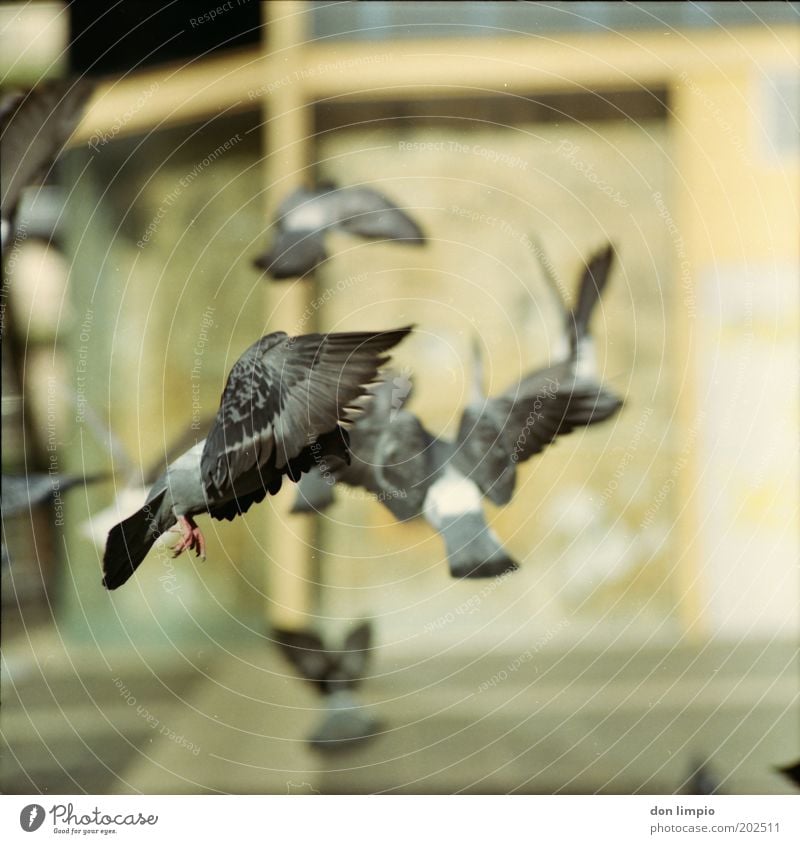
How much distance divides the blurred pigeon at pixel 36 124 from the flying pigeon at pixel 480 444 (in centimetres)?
51

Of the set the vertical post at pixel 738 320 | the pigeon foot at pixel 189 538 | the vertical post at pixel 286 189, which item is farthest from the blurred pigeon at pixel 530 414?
the pigeon foot at pixel 189 538

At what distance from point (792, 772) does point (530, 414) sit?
0.54 meters

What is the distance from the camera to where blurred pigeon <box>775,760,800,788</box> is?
1.09 metres

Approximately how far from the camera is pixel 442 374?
3.58 ft

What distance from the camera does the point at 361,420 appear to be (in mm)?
1079

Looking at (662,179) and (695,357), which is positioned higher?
(662,179)

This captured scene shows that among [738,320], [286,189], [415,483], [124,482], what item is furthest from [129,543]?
[738,320]

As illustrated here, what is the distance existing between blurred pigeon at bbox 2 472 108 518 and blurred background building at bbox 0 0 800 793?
0.02 meters

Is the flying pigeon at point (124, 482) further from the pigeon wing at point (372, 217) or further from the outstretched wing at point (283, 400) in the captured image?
the pigeon wing at point (372, 217)

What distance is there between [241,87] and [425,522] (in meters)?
0.57

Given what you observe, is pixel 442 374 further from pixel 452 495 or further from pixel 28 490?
pixel 28 490

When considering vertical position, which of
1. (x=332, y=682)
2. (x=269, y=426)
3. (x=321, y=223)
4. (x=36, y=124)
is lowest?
(x=332, y=682)

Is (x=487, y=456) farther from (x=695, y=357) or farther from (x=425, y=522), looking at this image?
(x=695, y=357)
